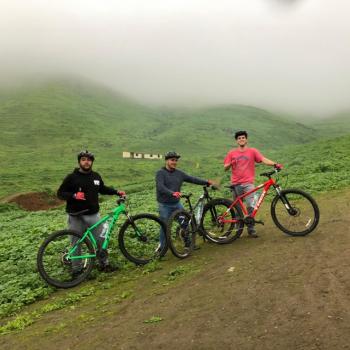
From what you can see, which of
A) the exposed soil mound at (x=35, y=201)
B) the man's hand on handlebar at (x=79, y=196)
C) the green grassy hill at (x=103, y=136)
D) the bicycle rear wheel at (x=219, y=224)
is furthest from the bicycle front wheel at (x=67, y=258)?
the green grassy hill at (x=103, y=136)

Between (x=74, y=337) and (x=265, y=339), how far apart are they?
3.35 m

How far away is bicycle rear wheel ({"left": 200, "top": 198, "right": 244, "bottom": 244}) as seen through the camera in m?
11.9

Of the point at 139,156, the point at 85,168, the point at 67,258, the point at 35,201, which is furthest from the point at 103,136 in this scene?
the point at 67,258

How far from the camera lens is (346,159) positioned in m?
31.2

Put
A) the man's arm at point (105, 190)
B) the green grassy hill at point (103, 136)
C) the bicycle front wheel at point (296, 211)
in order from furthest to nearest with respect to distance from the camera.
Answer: the green grassy hill at point (103, 136), the man's arm at point (105, 190), the bicycle front wheel at point (296, 211)

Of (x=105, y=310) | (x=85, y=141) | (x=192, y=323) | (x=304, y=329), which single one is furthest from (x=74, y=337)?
(x=85, y=141)

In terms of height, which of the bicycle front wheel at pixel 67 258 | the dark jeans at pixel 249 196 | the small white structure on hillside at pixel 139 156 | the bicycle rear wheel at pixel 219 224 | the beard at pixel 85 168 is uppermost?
the beard at pixel 85 168

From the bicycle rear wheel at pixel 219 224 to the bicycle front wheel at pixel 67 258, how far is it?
3.39m

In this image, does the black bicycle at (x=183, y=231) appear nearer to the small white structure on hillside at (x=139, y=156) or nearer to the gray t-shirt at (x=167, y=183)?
the gray t-shirt at (x=167, y=183)

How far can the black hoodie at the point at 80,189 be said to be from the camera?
34.9 ft

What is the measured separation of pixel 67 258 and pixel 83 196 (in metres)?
1.64

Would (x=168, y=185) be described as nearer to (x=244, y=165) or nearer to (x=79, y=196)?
(x=244, y=165)

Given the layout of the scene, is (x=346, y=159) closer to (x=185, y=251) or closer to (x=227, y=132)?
(x=185, y=251)

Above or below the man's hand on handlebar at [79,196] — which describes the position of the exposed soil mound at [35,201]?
below
